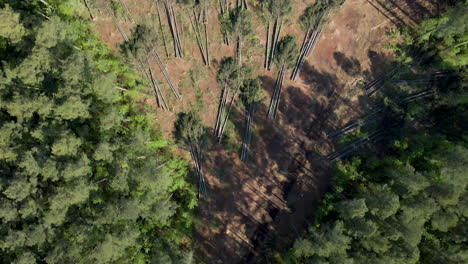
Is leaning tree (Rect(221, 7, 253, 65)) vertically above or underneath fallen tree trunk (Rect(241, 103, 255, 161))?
above

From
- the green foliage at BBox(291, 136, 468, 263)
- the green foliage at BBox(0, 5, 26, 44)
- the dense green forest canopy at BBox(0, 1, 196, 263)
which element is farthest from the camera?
the green foliage at BBox(291, 136, 468, 263)

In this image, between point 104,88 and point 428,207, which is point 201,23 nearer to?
point 104,88

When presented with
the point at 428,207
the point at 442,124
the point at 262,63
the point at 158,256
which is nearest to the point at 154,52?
the point at 262,63

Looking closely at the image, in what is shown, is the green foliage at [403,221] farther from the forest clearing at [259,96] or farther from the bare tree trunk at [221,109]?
the bare tree trunk at [221,109]

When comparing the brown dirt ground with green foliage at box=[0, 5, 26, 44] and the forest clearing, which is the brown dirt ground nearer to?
the forest clearing

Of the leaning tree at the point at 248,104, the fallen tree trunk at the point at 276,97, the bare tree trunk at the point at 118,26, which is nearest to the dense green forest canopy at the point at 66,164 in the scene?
the bare tree trunk at the point at 118,26

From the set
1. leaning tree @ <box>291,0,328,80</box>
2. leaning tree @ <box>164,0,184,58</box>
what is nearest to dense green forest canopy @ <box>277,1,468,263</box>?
leaning tree @ <box>291,0,328,80</box>

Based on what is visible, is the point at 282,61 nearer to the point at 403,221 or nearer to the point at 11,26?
the point at 403,221
